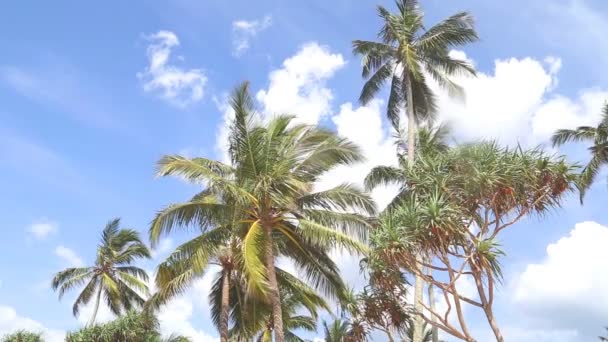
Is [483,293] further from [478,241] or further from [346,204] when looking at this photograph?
[346,204]

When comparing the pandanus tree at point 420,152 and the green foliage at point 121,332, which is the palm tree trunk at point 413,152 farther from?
the green foliage at point 121,332

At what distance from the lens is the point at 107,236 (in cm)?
4244

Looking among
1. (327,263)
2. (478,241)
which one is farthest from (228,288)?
(478,241)

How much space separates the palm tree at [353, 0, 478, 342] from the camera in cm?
3148

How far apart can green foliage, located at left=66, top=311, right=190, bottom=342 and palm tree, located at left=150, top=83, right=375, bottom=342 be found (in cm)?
1206

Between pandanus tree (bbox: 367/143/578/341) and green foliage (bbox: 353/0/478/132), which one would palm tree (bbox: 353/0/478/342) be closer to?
green foliage (bbox: 353/0/478/132)

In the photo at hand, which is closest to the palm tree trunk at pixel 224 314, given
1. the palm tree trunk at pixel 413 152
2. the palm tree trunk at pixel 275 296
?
the palm tree trunk at pixel 275 296

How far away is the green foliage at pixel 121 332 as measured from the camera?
32.2 m

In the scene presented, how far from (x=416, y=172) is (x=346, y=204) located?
9.01 ft

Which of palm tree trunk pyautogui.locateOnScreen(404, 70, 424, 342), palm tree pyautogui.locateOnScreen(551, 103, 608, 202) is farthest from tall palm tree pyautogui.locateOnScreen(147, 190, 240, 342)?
palm tree pyautogui.locateOnScreen(551, 103, 608, 202)

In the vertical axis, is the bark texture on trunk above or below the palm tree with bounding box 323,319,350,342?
below

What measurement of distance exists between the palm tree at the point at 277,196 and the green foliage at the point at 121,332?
12.1 m

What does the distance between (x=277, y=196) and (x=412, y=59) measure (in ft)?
45.3

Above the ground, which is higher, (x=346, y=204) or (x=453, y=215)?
(x=346, y=204)
